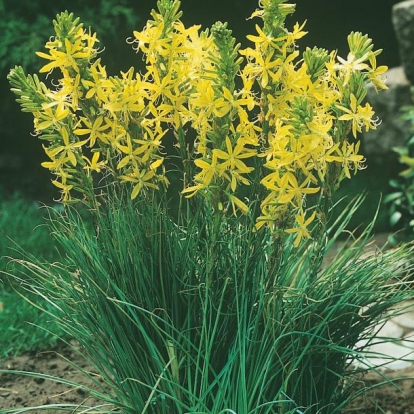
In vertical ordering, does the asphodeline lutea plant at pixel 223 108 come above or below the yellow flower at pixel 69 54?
below

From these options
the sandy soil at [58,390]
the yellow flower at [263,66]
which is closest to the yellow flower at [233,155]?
the yellow flower at [263,66]

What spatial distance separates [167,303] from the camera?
262cm

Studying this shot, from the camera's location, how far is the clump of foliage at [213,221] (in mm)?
2307

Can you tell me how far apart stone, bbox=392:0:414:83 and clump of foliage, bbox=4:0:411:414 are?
310cm

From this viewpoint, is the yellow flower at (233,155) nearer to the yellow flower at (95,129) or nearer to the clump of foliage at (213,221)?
the clump of foliage at (213,221)

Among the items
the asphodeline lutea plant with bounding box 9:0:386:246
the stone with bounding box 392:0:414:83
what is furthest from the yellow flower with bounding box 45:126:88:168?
the stone with bounding box 392:0:414:83

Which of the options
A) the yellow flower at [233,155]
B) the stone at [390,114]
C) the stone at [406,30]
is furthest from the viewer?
the stone at [390,114]

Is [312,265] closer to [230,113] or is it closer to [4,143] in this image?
[230,113]

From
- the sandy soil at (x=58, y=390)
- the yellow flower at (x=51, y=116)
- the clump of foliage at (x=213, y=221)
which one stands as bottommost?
the sandy soil at (x=58, y=390)

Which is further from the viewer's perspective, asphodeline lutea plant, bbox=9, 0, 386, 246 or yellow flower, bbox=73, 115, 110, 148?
yellow flower, bbox=73, 115, 110, 148

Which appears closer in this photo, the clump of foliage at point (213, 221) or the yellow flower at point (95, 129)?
the clump of foliage at point (213, 221)

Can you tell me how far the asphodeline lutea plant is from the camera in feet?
7.39

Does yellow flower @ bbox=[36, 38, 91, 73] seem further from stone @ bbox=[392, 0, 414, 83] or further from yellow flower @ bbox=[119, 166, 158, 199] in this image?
stone @ bbox=[392, 0, 414, 83]

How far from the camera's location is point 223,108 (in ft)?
7.32
